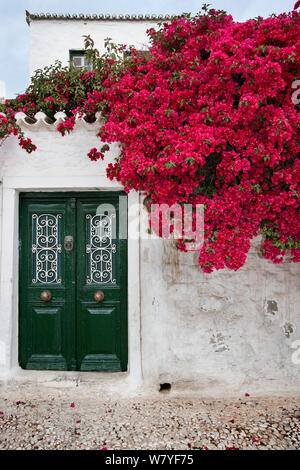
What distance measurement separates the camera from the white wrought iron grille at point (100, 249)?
12.5 feet

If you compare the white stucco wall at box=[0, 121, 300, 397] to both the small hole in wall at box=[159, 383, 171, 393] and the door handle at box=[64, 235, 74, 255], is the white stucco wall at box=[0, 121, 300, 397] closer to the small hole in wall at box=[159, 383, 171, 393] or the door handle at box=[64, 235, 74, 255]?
the small hole in wall at box=[159, 383, 171, 393]

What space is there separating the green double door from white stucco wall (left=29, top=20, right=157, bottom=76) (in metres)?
8.32

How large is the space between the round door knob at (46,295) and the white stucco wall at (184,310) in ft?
1.16

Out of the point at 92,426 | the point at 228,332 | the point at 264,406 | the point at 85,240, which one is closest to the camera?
the point at 92,426

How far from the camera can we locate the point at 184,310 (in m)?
3.58

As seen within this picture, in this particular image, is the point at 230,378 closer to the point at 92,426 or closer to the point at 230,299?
the point at 230,299

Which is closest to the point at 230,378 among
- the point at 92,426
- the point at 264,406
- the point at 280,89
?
the point at 264,406

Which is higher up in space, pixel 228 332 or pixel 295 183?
pixel 295 183

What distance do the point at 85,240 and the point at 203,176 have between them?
5.38ft

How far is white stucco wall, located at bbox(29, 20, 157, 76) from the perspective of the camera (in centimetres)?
1003

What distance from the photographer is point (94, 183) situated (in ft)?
11.9

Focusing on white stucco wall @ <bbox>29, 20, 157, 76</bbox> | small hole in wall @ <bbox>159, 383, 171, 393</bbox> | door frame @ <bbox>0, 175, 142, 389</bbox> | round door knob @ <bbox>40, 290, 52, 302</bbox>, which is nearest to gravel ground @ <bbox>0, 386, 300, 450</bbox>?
small hole in wall @ <bbox>159, 383, 171, 393</bbox>

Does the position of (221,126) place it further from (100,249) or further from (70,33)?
(70,33)

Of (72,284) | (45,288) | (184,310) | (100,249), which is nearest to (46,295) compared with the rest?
(45,288)
